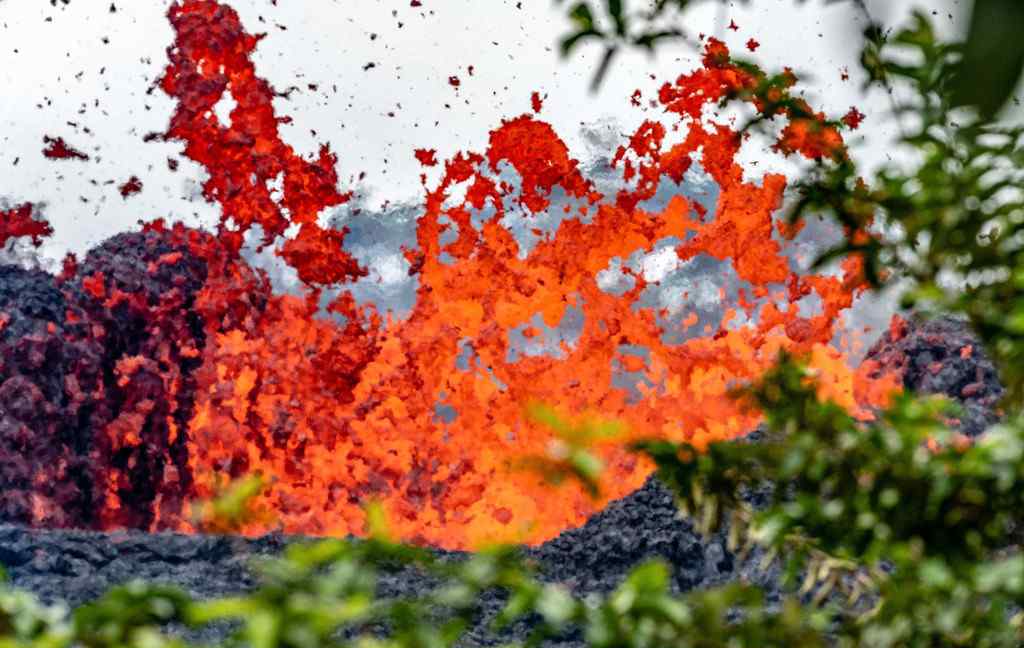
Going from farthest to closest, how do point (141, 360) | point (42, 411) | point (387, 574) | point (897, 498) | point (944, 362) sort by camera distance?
point (141, 360) < point (944, 362) < point (42, 411) < point (387, 574) < point (897, 498)

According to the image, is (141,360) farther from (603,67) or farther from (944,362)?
(603,67)

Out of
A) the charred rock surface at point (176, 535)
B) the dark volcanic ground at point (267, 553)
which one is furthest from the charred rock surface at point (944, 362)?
the dark volcanic ground at point (267, 553)

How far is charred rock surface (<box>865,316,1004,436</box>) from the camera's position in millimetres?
10594

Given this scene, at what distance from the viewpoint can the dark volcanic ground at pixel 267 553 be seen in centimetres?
743

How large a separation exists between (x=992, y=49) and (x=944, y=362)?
11.3 metres

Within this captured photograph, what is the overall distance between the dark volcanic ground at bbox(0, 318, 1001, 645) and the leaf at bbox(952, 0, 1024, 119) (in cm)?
670

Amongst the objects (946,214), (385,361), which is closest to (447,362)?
(385,361)

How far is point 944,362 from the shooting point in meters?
11.0

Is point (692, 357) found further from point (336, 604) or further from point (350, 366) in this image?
point (336, 604)

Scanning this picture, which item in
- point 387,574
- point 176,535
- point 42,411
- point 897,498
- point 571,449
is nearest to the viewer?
point 571,449

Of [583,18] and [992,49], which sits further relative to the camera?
[583,18]

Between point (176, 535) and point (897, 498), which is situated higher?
point (176, 535)

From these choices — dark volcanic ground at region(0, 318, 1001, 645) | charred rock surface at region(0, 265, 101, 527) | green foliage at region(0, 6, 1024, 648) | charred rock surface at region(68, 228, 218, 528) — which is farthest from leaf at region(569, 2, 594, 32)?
charred rock surface at region(68, 228, 218, 528)

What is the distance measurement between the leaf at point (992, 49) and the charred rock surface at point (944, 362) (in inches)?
408
